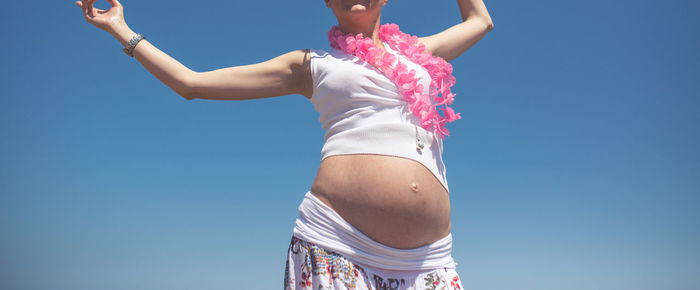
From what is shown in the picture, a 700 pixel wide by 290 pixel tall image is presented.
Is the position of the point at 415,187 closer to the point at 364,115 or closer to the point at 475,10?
the point at 364,115

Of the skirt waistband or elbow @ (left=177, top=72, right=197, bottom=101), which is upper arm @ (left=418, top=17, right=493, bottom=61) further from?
elbow @ (left=177, top=72, right=197, bottom=101)

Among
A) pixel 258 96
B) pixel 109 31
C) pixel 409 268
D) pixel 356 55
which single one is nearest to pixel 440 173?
pixel 409 268

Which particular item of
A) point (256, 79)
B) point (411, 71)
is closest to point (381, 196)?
point (411, 71)

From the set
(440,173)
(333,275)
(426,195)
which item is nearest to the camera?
(333,275)

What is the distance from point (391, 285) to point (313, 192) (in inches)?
21.3

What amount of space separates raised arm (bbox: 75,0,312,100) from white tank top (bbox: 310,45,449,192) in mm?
116

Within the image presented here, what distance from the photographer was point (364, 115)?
2.28m

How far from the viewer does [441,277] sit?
230cm

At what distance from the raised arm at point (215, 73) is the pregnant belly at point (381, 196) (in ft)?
1.63

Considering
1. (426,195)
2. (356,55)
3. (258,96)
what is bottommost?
(426,195)

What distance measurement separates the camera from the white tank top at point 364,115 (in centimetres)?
224

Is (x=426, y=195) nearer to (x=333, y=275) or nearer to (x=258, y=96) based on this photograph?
(x=333, y=275)

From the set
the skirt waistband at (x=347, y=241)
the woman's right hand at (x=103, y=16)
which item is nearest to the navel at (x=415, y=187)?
the skirt waistband at (x=347, y=241)

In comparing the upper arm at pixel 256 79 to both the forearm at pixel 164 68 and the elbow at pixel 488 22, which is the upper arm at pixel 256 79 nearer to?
the forearm at pixel 164 68
